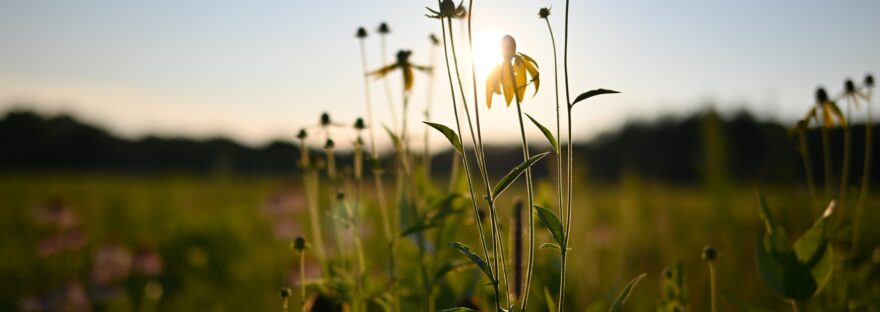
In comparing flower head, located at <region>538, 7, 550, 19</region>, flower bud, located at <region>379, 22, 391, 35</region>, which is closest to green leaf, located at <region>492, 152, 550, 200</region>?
flower head, located at <region>538, 7, 550, 19</region>

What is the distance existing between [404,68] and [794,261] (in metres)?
0.76

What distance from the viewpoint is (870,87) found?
125cm

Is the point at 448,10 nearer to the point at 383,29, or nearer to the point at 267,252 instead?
the point at 383,29

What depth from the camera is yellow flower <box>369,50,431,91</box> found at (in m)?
1.04

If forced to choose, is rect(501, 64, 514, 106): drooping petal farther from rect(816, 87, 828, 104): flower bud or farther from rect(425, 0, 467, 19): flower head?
rect(816, 87, 828, 104): flower bud

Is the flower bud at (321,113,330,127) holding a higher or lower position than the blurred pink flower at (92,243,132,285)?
higher

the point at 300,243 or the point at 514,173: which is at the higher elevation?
the point at 514,173

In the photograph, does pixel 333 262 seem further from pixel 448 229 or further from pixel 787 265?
pixel 787 265

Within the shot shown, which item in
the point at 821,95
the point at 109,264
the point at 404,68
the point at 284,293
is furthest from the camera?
the point at 109,264

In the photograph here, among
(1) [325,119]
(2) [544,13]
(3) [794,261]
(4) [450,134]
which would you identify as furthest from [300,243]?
(3) [794,261]

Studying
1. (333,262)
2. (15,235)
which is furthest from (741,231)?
(15,235)

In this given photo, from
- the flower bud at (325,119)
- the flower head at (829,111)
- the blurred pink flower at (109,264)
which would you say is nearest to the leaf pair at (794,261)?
the flower head at (829,111)

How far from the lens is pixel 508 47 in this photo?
2.10 feet

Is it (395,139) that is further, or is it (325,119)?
(325,119)
